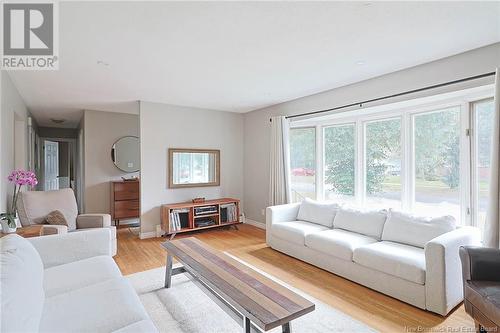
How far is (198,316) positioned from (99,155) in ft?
14.5

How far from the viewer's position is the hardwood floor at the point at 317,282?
213cm

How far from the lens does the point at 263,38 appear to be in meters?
2.27

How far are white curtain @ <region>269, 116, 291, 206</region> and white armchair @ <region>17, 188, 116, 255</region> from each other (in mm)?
2654

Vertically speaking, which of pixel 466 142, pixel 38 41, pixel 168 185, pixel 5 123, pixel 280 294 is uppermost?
pixel 38 41

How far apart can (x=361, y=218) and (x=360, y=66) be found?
71.7 inches

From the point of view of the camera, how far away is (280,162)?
4.67m

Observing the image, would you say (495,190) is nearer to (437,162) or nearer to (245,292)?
(437,162)

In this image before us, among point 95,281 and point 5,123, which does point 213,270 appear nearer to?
point 95,281

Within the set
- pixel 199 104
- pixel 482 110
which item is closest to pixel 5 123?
pixel 199 104

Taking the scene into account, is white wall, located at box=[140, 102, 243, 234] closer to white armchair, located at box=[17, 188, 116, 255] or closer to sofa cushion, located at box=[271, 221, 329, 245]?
white armchair, located at box=[17, 188, 116, 255]

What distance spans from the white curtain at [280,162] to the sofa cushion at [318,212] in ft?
1.70

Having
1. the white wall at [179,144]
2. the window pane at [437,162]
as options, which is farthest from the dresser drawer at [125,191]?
the window pane at [437,162]

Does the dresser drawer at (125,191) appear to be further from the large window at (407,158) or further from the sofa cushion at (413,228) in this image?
the sofa cushion at (413,228)

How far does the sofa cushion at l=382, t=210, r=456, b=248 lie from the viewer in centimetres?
265
